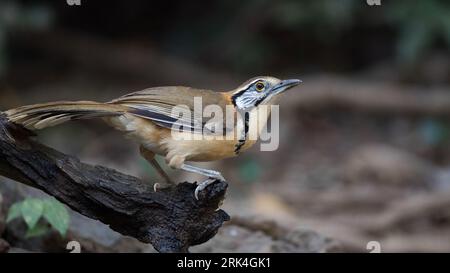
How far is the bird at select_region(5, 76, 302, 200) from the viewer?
4.22 meters

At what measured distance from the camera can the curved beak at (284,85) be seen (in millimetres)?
4398

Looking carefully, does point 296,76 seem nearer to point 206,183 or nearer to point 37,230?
point 37,230

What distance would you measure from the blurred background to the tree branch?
357cm

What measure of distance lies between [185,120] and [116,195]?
0.54 metres

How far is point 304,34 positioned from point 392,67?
128cm

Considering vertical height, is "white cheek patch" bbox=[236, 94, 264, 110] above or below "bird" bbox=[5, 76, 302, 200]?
above

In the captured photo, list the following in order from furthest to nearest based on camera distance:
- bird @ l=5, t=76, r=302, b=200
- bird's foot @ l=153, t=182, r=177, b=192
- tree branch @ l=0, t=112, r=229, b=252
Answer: bird's foot @ l=153, t=182, r=177, b=192 → bird @ l=5, t=76, r=302, b=200 → tree branch @ l=0, t=112, r=229, b=252

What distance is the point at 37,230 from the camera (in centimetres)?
510

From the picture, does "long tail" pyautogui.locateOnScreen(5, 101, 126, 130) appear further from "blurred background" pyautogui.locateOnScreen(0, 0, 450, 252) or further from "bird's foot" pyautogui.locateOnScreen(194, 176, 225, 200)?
"blurred background" pyautogui.locateOnScreen(0, 0, 450, 252)

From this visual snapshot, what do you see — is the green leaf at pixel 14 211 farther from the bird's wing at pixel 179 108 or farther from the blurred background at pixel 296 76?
the blurred background at pixel 296 76

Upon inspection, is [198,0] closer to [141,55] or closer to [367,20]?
[141,55]

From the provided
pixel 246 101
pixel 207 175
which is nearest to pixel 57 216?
pixel 207 175

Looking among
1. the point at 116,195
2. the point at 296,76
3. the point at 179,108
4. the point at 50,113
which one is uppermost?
the point at 296,76

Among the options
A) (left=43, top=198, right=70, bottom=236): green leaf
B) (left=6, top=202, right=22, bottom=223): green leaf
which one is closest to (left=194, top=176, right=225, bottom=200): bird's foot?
(left=43, top=198, right=70, bottom=236): green leaf
